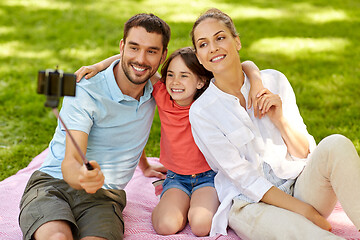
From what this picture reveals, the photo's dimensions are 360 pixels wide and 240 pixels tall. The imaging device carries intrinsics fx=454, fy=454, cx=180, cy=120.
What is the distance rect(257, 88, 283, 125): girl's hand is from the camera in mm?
2491

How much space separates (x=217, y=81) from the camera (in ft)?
8.71

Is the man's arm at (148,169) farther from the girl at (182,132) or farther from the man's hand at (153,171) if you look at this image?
the girl at (182,132)

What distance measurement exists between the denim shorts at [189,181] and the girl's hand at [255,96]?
1.69 feet

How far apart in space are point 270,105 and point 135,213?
3.50 ft

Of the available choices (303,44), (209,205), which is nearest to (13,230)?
(209,205)

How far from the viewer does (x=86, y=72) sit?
2594 mm

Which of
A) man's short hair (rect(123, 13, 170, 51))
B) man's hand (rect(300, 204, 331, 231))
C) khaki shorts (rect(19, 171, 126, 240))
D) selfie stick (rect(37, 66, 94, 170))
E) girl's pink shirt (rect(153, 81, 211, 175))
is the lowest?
khaki shorts (rect(19, 171, 126, 240))

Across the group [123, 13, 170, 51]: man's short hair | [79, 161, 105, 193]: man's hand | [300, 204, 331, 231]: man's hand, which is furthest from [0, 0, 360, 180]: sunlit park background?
[79, 161, 105, 193]: man's hand

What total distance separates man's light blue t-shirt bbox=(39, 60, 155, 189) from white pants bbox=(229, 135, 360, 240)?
2.26ft

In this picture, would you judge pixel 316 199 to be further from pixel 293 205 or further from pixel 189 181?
pixel 189 181

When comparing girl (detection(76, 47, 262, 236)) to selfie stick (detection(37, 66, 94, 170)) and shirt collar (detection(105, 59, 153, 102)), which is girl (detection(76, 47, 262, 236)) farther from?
selfie stick (detection(37, 66, 94, 170))

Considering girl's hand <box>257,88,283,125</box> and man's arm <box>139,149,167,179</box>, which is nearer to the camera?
girl's hand <box>257,88,283,125</box>

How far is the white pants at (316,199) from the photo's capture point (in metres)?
2.19

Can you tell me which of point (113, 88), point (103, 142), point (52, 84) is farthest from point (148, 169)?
point (52, 84)
